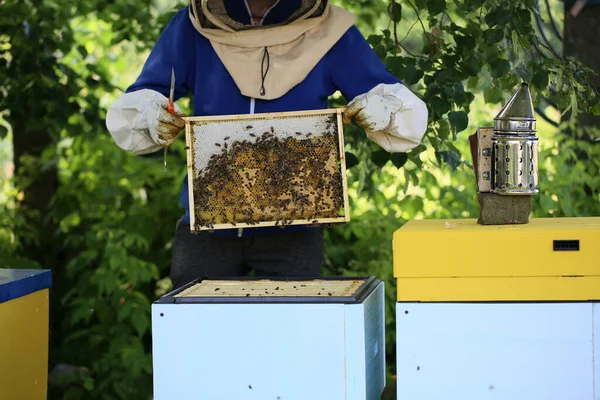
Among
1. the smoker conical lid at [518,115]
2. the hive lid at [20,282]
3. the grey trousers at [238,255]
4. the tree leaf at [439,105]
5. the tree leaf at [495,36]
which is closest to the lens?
the smoker conical lid at [518,115]

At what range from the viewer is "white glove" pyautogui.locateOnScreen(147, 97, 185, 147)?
8.16 feet

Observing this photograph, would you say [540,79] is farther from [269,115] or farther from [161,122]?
[161,122]

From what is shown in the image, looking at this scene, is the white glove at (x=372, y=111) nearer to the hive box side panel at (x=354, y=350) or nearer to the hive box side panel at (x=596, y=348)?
the hive box side panel at (x=354, y=350)

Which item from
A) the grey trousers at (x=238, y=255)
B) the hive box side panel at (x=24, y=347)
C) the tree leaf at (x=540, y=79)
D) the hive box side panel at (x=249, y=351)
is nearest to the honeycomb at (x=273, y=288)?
the hive box side panel at (x=249, y=351)

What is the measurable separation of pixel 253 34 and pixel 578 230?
121cm

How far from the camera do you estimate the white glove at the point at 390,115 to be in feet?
8.04

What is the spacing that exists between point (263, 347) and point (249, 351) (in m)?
0.03

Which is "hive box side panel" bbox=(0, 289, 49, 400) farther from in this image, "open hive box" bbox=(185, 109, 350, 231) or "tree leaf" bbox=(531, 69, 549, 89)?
"tree leaf" bbox=(531, 69, 549, 89)

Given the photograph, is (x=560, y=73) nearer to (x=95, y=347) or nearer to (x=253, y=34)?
(x=253, y=34)

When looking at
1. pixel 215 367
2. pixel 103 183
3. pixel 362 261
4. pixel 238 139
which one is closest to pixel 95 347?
pixel 103 183

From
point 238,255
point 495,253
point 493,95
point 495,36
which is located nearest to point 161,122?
point 238,255

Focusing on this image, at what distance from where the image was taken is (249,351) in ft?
6.59

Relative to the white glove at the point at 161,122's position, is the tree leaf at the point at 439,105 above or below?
above

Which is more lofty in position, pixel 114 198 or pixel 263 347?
pixel 114 198
